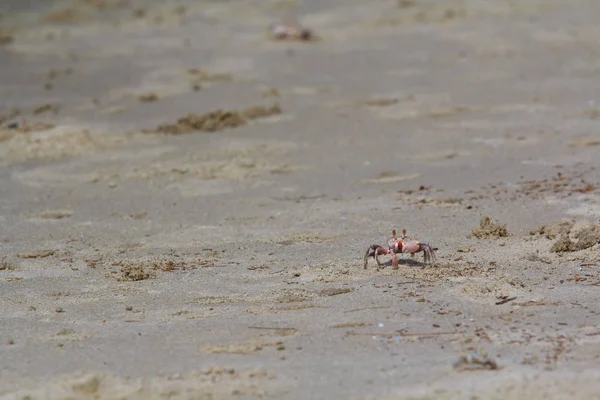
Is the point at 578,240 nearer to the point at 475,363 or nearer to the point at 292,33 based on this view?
the point at 475,363

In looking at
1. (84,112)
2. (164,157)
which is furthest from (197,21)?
(164,157)

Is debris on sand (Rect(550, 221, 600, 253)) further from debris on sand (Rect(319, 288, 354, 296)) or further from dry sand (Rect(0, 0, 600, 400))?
debris on sand (Rect(319, 288, 354, 296))

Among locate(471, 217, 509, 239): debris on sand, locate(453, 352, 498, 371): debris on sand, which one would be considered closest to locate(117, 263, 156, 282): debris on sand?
locate(471, 217, 509, 239): debris on sand

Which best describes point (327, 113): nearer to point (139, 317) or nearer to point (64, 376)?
point (139, 317)

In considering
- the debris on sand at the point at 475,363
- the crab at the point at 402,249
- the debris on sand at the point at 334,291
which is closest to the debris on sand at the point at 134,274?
the debris on sand at the point at 334,291

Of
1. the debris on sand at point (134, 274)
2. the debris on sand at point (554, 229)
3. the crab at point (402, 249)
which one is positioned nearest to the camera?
the crab at point (402, 249)

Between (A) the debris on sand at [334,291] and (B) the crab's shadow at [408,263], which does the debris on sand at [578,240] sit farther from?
(A) the debris on sand at [334,291]
